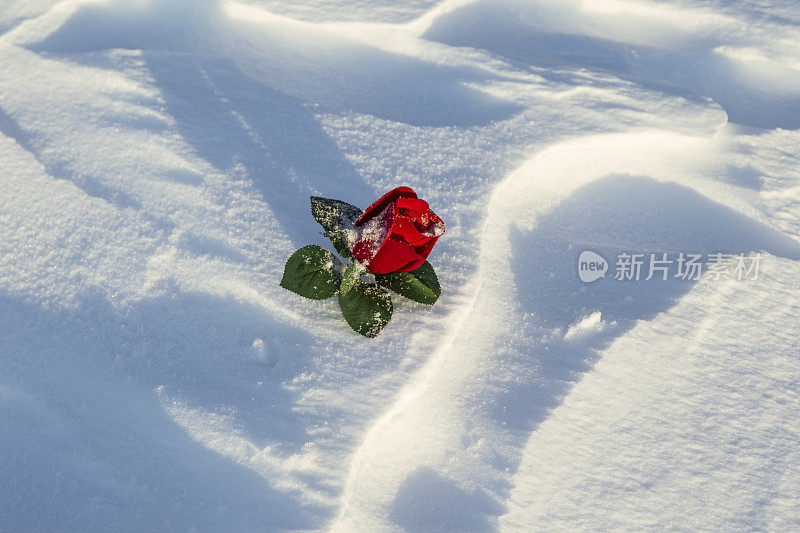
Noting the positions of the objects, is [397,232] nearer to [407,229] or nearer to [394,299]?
[407,229]

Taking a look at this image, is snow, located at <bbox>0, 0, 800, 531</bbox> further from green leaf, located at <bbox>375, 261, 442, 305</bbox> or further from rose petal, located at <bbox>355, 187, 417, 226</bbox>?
rose petal, located at <bbox>355, 187, 417, 226</bbox>

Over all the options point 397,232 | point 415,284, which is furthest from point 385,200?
point 415,284

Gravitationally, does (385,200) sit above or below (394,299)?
above

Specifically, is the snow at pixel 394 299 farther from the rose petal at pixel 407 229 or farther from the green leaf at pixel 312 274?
the rose petal at pixel 407 229

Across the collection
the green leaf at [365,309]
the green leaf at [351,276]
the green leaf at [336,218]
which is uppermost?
the green leaf at [336,218]

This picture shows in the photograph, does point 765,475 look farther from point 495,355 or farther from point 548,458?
point 495,355

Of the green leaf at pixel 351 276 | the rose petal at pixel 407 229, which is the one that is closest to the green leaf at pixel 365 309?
the green leaf at pixel 351 276
